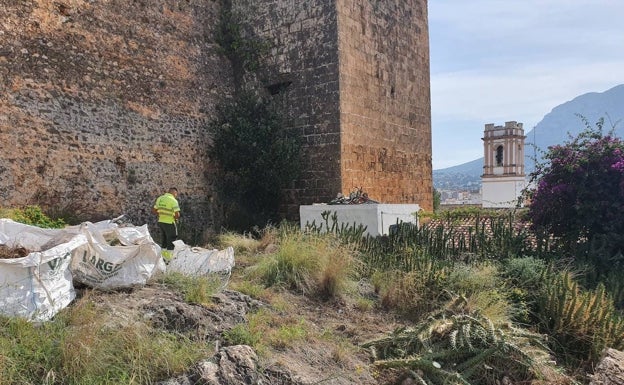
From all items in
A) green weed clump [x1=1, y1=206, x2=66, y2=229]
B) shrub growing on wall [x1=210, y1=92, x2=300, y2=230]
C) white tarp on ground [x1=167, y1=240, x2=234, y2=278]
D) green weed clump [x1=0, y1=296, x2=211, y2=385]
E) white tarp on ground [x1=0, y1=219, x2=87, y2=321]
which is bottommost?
green weed clump [x1=0, y1=296, x2=211, y2=385]

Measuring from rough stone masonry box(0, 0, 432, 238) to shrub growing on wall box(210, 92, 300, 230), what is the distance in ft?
0.96

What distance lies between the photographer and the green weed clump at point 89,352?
341 cm

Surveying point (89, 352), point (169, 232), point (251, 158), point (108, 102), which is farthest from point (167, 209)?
point (89, 352)

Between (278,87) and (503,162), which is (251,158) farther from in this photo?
(503,162)

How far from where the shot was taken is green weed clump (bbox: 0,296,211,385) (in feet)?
11.2

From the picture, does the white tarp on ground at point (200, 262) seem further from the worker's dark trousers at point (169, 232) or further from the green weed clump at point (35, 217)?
the green weed clump at point (35, 217)

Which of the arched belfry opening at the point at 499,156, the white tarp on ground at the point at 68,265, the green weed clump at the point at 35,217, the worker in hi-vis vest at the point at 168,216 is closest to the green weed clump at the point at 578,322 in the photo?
the white tarp on ground at the point at 68,265

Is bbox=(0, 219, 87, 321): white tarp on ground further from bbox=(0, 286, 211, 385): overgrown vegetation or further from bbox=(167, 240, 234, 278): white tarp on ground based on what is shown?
bbox=(167, 240, 234, 278): white tarp on ground

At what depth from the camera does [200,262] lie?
6.58 metres

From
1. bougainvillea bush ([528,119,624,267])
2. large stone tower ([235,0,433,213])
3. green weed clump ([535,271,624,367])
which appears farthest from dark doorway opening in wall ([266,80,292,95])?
green weed clump ([535,271,624,367])

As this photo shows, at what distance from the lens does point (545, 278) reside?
22.1 feet

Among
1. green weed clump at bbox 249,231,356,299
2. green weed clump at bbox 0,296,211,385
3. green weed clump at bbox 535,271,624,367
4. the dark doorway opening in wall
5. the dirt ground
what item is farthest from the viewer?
the dark doorway opening in wall

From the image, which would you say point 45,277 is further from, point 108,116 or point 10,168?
point 108,116

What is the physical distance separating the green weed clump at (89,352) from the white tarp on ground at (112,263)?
3.13ft
